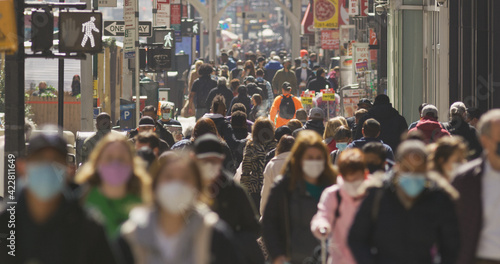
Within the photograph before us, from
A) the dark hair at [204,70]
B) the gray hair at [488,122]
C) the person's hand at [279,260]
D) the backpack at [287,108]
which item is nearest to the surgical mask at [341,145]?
the person's hand at [279,260]

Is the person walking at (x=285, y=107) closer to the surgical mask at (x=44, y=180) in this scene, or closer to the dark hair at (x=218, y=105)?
the dark hair at (x=218, y=105)

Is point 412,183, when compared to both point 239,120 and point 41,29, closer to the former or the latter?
point 41,29

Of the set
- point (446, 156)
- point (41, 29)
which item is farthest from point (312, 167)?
point (41, 29)

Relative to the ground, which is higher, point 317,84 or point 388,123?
point 317,84

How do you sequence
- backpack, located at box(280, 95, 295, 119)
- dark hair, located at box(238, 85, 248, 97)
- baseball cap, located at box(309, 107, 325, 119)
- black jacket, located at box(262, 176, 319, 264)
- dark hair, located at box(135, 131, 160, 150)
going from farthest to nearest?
dark hair, located at box(238, 85, 248, 97), backpack, located at box(280, 95, 295, 119), baseball cap, located at box(309, 107, 325, 119), dark hair, located at box(135, 131, 160, 150), black jacket, located at box(262, 176, 319, 264)

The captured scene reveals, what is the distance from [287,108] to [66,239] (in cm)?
1444

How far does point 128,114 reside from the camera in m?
21.2

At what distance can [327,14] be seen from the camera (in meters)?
39.2

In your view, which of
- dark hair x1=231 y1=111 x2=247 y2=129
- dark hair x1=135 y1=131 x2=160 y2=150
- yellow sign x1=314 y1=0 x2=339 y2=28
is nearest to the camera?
dark hair x1=135 y1=131 x2=160 y2=150

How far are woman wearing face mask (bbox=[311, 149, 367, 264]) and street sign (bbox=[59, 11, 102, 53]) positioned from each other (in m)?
5.93

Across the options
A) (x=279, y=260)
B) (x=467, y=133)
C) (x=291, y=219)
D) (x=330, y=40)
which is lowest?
(x=279, y=260)

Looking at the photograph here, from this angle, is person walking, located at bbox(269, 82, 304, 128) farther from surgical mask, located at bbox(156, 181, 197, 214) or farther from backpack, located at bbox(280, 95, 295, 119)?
surgical mask, located at bbox(156, 181, 197, 214)

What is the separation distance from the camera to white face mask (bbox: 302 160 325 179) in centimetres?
786

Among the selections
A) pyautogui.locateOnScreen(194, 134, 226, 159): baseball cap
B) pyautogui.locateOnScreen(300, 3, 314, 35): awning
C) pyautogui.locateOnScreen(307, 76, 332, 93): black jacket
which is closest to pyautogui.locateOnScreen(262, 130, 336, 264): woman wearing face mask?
pyautogui.locateOnScreen(194, 134, 226, 159): baseball cap
